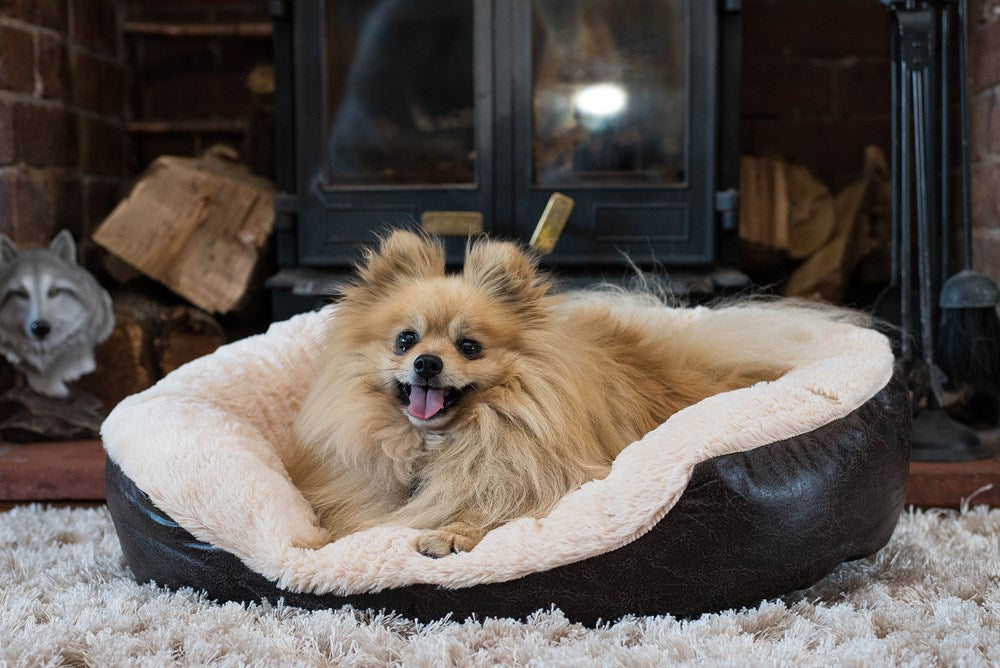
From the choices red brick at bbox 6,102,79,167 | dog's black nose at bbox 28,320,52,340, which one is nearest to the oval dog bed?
dog's black nose at bbox 28,320,52,340

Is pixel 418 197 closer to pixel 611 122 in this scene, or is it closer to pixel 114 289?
pixel 611 122

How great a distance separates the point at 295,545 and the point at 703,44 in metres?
1.60

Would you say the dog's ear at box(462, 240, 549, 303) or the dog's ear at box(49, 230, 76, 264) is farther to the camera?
the dog's ear at box(49, 230, 76, 264)

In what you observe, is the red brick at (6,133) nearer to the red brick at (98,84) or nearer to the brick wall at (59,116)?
the brick wall at (59,116)

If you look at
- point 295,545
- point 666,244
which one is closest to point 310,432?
point 295,545

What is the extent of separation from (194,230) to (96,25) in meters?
0.72

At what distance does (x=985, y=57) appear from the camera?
250 centimetres

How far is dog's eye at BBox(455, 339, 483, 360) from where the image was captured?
1476mm

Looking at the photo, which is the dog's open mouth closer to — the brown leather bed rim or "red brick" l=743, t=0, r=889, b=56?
the brown leather bed rim

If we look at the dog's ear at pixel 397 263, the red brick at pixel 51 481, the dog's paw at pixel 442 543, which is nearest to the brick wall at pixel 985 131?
the dog's ear at pixel 397 263

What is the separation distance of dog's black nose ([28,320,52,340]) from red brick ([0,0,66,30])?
29.8 inches

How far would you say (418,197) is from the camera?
2.48 m

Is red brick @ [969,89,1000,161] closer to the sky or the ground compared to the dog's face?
closer to the sky

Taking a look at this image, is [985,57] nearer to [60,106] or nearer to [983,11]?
[983,11]
